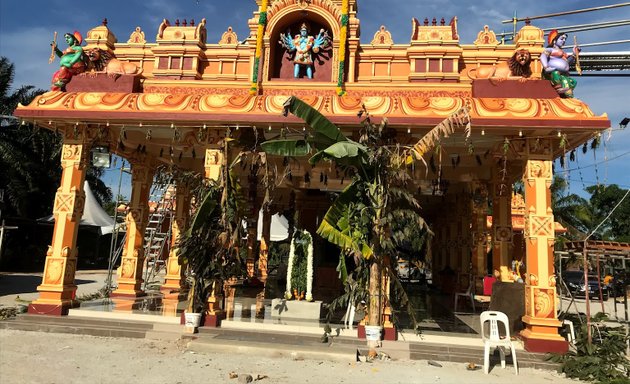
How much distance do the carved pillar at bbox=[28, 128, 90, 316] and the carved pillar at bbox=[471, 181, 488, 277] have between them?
11309 mm

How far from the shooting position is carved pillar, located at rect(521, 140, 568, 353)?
783 cm

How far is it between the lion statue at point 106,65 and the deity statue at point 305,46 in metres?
3.85

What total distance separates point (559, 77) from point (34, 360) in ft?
36.3

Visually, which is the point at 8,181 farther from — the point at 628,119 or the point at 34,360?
the point at 628,119

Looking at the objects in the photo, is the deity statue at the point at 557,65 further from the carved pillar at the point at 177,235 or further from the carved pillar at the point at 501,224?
the carved pillar at the point at 177,235

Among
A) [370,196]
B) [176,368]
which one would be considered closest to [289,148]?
[370,196]

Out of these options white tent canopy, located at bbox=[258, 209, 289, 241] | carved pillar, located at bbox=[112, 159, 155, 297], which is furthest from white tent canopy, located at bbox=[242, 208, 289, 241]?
carved pillar, located at bbox=[112, 159, 155, 297]

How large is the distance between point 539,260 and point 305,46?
7.26m

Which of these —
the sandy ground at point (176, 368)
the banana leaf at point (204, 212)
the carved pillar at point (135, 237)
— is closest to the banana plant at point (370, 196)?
the sandy ground at point (176, 368)

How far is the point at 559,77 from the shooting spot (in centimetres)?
907

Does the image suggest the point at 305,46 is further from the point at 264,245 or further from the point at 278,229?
the point at 278,229

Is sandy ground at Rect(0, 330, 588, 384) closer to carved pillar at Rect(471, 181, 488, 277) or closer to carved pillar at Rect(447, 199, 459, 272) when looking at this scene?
carved pillar at Rect(471, 181, 488, 277)

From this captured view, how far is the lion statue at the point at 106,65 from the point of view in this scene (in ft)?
33.7

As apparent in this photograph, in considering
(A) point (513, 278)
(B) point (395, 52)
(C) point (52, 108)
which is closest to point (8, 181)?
(C) point (52, 108)
